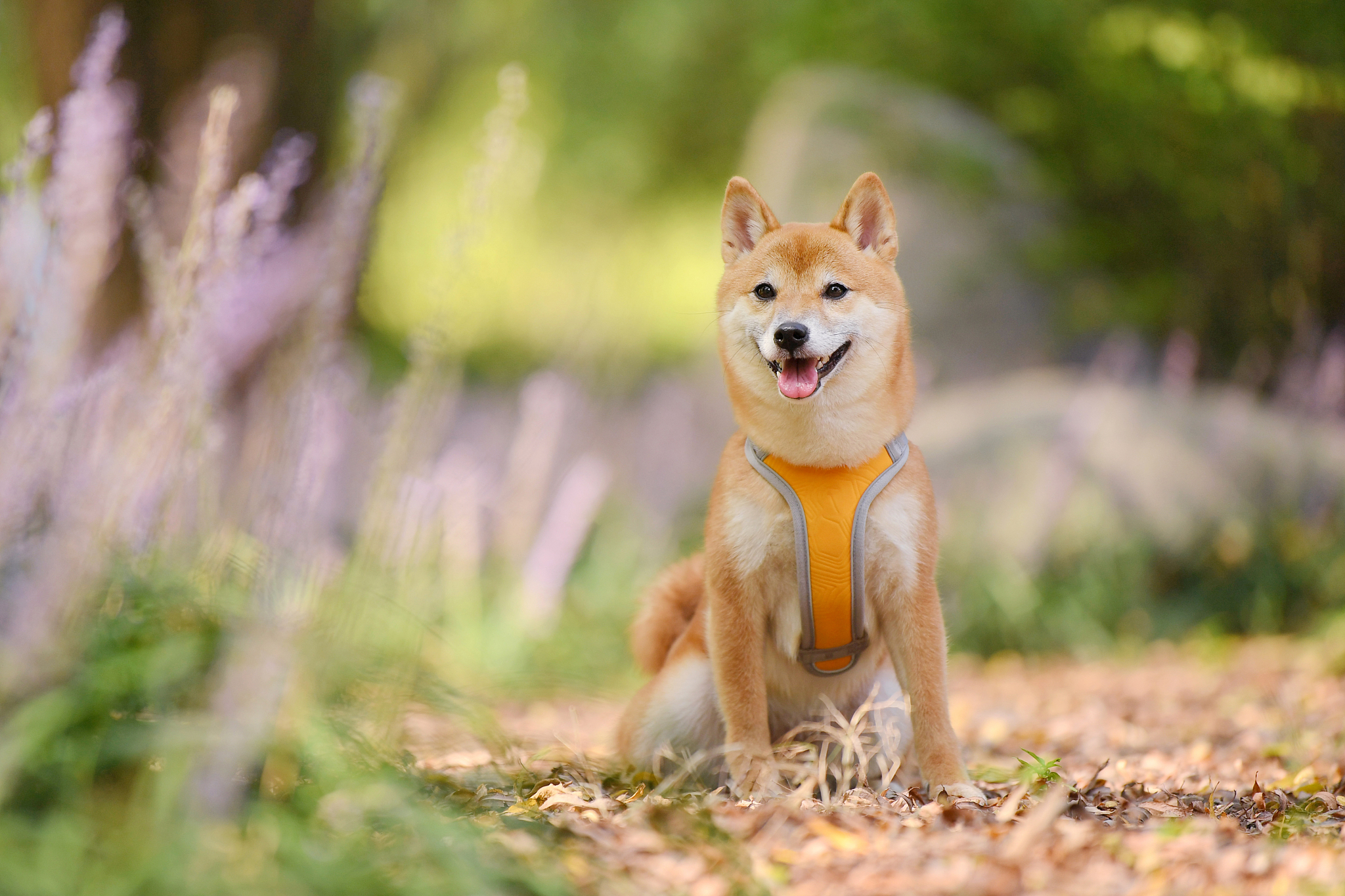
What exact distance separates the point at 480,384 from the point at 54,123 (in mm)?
6657

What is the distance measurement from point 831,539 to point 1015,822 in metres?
0.76

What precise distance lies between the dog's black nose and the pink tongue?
38 mm

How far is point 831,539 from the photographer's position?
257 centimetres

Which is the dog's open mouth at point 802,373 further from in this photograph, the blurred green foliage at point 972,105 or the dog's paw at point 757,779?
the dog's paw at point 757,779

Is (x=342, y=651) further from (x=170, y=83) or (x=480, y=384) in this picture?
(x=480, y=384)

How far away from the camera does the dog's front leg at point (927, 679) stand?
2.59 meters

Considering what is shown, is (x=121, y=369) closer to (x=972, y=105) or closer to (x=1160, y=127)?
(x=1160, y=127)

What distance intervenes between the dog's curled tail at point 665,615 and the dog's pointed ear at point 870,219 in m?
1.07

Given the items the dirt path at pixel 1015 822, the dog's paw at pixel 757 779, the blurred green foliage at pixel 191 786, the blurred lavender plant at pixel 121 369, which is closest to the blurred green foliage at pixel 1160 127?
the dirt path at pixel 1015 822

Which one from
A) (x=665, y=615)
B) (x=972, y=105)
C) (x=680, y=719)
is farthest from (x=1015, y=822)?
(x=972, y=105)

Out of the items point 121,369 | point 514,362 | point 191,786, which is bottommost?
point 191,786

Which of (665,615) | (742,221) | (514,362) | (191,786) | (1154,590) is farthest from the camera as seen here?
(514,362)

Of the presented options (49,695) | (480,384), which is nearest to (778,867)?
(49,695)

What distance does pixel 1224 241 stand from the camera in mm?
7758
